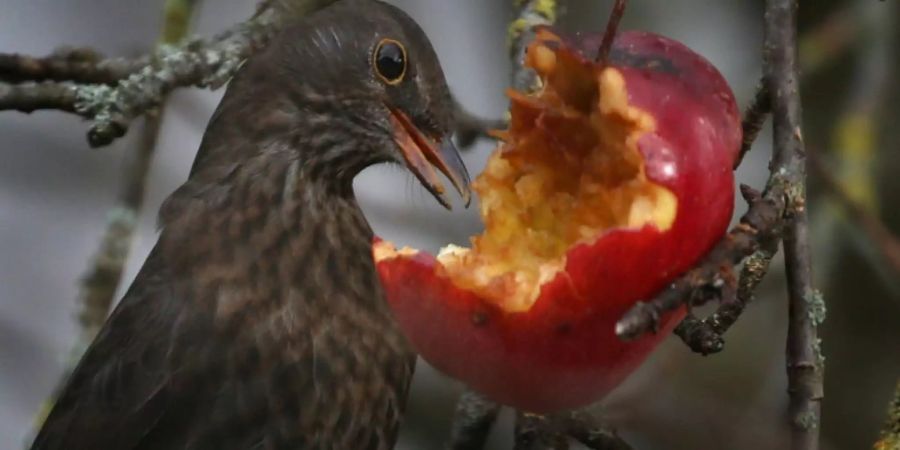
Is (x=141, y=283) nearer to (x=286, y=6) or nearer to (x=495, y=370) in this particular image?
(x=286, y=6)

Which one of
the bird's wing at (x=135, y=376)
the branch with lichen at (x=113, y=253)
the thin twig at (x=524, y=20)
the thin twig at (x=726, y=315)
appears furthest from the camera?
the branch with lichen at (x=113, y=253)

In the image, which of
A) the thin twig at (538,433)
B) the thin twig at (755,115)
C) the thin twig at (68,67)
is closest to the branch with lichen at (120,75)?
the thin twig at (68,67)

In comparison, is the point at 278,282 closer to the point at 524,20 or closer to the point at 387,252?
the point at 387,252

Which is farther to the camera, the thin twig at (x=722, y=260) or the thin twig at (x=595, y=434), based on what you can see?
the thin twig at (x=595, y=434)

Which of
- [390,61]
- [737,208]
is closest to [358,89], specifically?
[390,61]

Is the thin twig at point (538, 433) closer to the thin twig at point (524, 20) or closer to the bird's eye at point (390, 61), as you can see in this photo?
the bird's eye at point (390, 61)

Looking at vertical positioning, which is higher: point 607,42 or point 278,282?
point 607,42

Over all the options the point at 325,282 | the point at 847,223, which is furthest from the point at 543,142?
the point at 847,223
